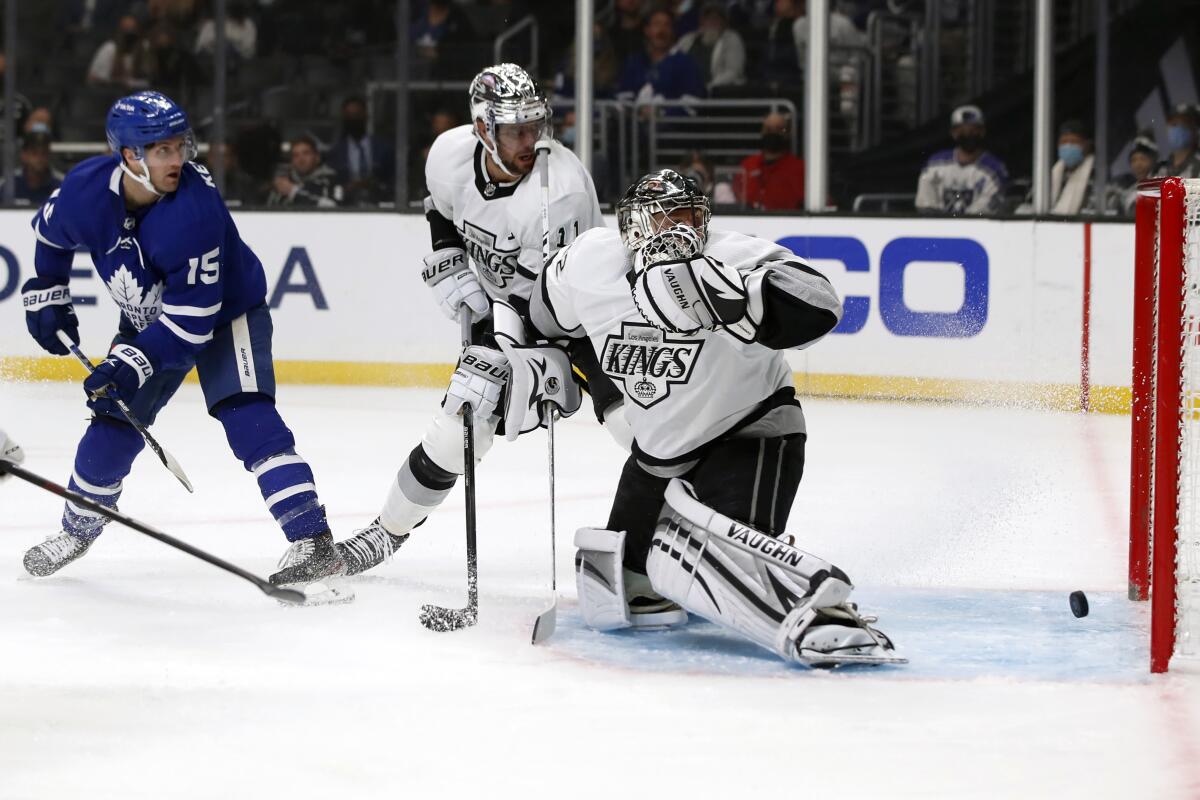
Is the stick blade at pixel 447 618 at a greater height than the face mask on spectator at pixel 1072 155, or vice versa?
the face mask on spectator at pixel 1072 155

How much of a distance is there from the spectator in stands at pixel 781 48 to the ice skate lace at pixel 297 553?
14.6 ft

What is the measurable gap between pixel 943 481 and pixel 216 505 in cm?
204

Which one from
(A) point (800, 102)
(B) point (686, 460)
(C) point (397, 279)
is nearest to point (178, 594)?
(B) point (686, 460)

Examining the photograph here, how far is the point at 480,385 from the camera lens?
3.46 meters

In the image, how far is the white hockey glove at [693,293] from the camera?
9.07 ft

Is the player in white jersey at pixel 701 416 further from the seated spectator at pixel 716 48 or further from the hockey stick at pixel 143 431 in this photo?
the seated spectator at pixel 716 48

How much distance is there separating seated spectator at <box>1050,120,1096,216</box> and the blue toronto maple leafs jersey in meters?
4.04

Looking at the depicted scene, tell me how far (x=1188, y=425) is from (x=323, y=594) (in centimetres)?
163

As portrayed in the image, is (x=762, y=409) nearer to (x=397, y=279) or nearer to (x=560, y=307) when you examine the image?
(x=560, y=307)

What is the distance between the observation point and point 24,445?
569 centimetres

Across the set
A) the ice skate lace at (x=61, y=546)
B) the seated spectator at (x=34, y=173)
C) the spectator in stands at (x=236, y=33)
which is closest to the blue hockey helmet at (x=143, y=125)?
the ice skate lace at (x=61, y=546)

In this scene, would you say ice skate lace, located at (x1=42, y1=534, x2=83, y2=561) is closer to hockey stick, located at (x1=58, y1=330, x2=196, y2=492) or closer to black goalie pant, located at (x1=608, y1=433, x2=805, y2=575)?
hockey stick, located at (x1=58, y1=330, x2=196, y2=492)

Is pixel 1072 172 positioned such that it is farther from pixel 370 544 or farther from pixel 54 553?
pixel 54 553

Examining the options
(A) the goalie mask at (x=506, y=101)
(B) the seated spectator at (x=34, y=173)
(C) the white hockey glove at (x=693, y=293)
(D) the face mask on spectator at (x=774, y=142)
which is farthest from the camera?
(B) the seated spectator at (x=34, y=173)
